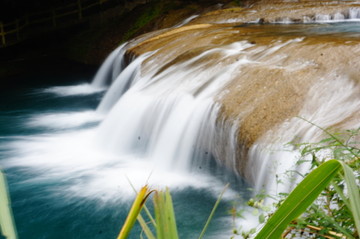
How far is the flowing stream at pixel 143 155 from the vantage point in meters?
4.76

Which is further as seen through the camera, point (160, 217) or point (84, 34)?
point (84, 34)

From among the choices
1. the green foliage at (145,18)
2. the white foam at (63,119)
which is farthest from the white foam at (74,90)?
the green foliage at (145,18)

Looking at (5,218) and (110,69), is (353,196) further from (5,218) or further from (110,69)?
(110,69)

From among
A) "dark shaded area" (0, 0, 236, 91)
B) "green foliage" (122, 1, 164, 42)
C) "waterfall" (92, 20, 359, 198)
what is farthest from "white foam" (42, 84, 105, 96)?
"waterfall" (92, 20, 359, 198)

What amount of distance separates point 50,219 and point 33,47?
41.3ft

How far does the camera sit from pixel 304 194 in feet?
2.00

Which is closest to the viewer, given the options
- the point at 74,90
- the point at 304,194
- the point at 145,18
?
the point at 304,194

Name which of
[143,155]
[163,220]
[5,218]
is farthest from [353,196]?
[143,155]

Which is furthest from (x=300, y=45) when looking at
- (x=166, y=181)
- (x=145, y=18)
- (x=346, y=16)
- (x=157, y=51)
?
(x=145, y=18)

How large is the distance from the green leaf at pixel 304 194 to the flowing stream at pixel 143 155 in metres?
3.03

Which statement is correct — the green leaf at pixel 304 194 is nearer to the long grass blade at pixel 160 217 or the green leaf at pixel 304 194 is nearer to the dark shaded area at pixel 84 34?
the long grass blade at pixel 160 217

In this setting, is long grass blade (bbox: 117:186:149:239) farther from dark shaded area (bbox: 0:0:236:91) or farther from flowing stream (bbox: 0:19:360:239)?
dark shaded area (bbox: 0:0:236:91)

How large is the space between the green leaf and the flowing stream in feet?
9.93

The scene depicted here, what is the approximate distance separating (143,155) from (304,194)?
5.97m
